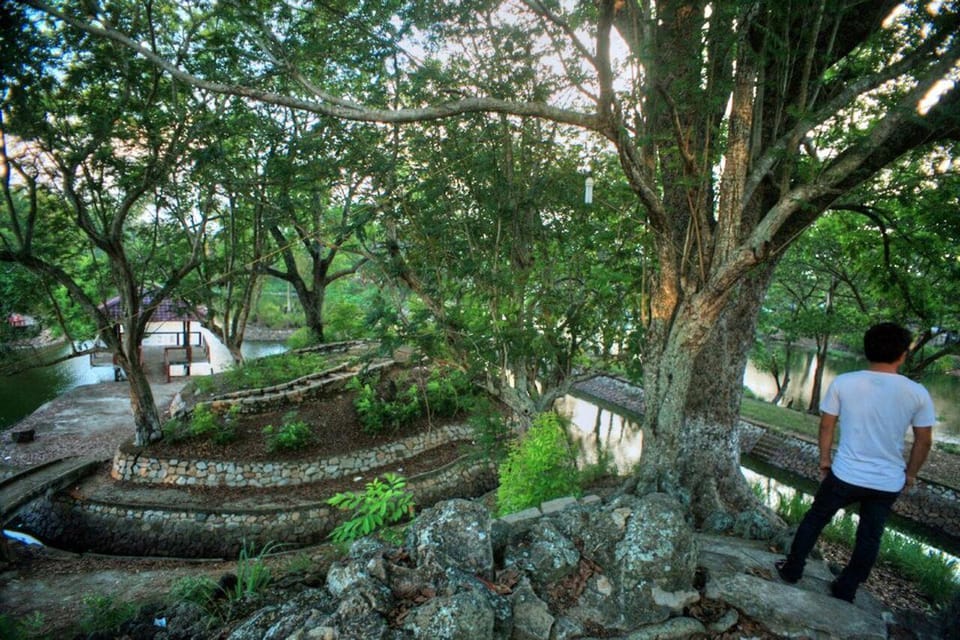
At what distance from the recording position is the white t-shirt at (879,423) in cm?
264

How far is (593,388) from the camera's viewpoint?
19.3 metres

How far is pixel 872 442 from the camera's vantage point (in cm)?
268

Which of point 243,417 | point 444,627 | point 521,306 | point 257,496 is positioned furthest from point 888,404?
point 243,417

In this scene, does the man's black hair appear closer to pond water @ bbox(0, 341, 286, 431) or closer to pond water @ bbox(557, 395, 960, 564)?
pond water @ bbox(557, 395, 960, 564)

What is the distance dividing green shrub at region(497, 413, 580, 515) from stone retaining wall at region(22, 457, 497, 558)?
273 cm

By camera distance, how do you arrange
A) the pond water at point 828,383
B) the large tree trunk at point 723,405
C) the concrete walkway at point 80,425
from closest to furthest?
1. the large tree trunk at point 723,405
2. the concrete walkway at point 80,425
3. the pond water at point 828,383

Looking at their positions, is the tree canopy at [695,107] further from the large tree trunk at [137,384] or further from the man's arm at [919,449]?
the large tree trunk at [137,384]

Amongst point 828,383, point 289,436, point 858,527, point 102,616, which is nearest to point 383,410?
point 289,436

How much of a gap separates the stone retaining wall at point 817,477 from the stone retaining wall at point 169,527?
9104 mm

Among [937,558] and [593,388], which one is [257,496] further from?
[593,388]

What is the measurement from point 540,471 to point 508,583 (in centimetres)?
280

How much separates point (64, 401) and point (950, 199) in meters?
20.7

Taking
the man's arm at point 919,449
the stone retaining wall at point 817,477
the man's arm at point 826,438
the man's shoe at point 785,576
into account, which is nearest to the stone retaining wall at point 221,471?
the man's shoe at point 785,576

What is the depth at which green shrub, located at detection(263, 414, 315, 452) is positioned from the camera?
9477 mm
